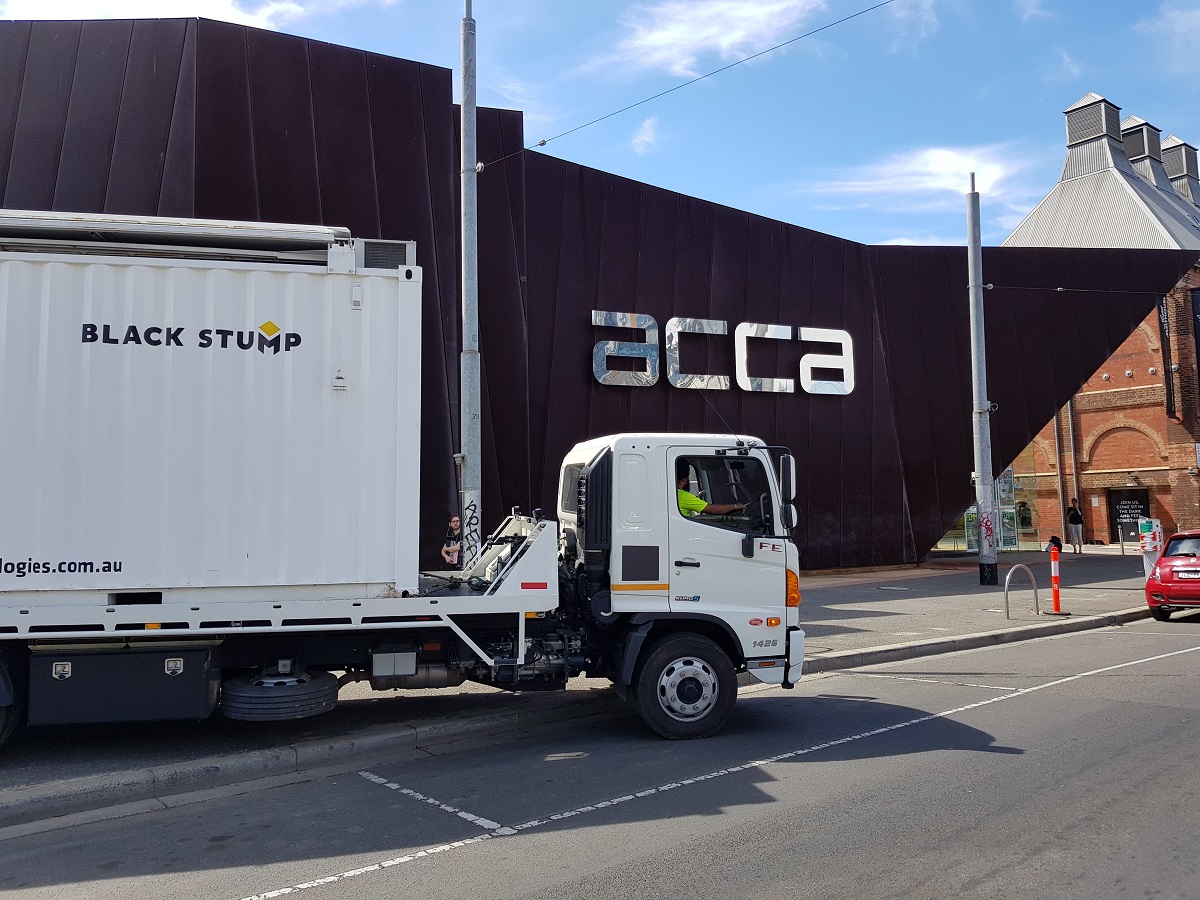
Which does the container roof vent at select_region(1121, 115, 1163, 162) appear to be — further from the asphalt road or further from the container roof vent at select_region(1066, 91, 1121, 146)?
the asphalt road

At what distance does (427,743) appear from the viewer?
7332mm

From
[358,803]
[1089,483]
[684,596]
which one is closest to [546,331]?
[684,596]

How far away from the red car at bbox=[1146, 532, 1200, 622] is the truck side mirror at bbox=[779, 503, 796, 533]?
10.5m

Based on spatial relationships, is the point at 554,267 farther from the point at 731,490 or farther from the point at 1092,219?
the point at 1092,219

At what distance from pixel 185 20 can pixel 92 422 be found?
11.4m

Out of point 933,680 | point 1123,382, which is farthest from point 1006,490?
point 933,680

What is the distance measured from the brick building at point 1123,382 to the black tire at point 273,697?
3153 cm

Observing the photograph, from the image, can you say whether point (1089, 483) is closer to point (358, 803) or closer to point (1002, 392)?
point (1002, 392)

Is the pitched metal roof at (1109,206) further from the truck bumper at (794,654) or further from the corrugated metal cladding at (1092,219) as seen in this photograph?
the truck bumper at (794,654)

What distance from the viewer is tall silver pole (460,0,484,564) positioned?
9.95 meters

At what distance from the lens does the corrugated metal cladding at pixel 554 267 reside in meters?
14.5

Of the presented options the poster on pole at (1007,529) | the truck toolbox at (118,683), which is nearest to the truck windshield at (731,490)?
the truck toolbox at (118,683)

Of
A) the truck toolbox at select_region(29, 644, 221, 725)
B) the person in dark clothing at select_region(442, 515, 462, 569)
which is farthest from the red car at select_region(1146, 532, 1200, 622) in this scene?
the truck toolbox at select_region(29, 644, 221, 725)

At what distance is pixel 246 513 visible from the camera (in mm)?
6398
